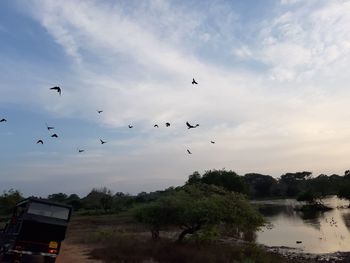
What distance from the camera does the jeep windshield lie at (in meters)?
19.4

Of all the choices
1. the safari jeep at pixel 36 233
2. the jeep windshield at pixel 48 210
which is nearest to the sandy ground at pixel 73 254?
the jeep windshield at pixel 48 210

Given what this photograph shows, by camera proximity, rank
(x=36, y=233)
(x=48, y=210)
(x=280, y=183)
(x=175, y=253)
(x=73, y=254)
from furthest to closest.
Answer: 1. (x=280, y=183)
2. (x=73, y=254)
3. (x=175, y=253)
4. (x=48, y=210)
5. (x=36, y=233)

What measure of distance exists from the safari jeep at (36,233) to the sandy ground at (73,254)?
4918 mm

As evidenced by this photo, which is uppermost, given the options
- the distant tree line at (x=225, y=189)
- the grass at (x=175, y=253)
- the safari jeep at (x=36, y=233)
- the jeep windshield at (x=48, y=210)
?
the distant tree line at (x=225, y=189)

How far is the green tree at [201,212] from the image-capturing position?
90.8 feet

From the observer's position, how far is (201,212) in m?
27.5

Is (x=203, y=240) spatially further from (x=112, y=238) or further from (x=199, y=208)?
(x=112, y=238)

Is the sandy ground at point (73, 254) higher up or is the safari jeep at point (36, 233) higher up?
the safari jeep at point (36, 233)

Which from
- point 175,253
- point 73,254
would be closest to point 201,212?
point 175,253

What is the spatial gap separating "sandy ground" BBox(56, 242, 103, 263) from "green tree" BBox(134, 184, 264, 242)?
4767mm

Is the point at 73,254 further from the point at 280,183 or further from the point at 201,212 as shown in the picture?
the point at 280,183

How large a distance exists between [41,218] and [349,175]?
13050cm

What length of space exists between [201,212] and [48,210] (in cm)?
1053

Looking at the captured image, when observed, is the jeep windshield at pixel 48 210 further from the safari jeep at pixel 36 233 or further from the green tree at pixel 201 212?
the green tree at pixel 201 212
